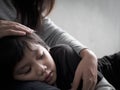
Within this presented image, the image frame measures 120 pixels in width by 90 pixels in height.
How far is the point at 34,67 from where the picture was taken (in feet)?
2.80

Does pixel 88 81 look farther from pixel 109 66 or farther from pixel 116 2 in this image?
pixel 116 2

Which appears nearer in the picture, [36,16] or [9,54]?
[9,54]

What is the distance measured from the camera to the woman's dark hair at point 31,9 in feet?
3.70

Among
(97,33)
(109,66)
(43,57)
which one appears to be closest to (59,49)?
(43,57)

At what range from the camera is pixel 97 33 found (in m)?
1.97

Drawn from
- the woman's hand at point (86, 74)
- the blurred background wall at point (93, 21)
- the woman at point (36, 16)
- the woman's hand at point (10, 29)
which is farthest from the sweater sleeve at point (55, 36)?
the blurred background wall at point (93, 21)

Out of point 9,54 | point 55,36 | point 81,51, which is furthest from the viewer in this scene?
point 55,36

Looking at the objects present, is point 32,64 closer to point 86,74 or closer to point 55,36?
point 86,74

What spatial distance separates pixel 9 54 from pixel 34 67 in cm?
9

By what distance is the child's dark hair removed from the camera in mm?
821

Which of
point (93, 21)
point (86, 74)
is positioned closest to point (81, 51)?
point (86, 74)

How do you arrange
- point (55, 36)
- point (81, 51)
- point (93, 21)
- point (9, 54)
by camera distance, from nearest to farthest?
point (9, 54), point (81, 51), point (55, 36), point (93, 21)

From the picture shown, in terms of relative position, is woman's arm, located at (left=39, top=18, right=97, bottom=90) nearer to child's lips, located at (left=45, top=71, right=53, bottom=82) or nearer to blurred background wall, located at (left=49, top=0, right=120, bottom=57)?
child's lips, located at (left=45, top=71, right=53, bottom=82)

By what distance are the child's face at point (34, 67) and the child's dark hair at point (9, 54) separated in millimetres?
16
